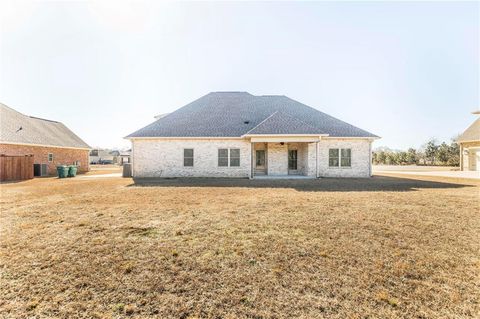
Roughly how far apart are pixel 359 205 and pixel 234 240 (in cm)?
524

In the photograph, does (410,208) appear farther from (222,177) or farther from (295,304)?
(222,177)

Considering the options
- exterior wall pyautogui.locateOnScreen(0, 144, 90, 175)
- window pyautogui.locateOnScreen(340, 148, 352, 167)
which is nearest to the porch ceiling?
window pyautogui.locateOnScreen(340, 148, 352, 167)

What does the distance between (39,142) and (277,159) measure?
2197cm

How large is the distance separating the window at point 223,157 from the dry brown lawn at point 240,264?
10.8m

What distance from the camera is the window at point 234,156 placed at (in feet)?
57.4

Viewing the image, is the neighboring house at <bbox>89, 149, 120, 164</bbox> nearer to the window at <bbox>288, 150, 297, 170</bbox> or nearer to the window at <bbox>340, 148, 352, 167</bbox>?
the window at <bbox>288, 150, 297, 170</bbox>

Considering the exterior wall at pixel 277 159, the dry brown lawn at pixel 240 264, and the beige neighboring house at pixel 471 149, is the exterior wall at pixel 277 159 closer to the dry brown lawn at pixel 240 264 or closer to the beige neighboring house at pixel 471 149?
the dry brown lawn at pixel 240 264

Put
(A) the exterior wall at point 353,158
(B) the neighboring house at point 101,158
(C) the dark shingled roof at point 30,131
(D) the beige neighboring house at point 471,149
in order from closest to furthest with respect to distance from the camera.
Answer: (A) the exterior wall at point 353,158 → (C) the dark shingled roof at point 30,131 → (D) the beige neighboring house at point 471,149 → (B) the neighboring house at point 101,158

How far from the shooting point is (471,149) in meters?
24.0

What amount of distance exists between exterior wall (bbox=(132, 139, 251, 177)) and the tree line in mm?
40009

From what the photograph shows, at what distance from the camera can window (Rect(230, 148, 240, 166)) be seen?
57.4ft

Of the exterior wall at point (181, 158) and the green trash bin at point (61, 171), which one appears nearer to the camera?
the exterior wall at point (181, 158)

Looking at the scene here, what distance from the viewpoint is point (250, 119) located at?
1978cm

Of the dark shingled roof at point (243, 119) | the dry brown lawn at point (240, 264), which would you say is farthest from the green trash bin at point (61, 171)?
the dry brown lawn at point (240, 264)
